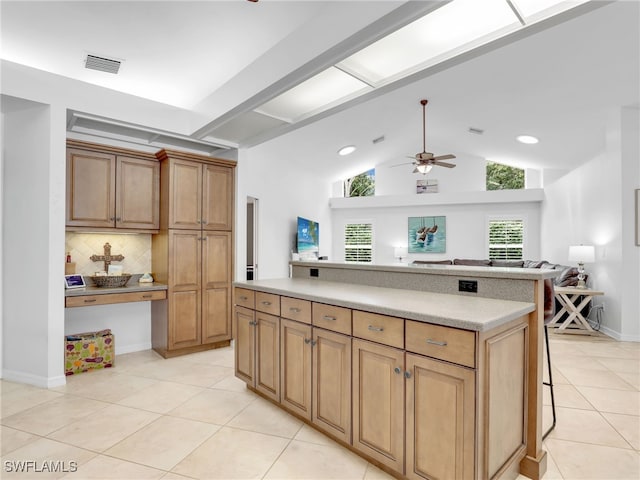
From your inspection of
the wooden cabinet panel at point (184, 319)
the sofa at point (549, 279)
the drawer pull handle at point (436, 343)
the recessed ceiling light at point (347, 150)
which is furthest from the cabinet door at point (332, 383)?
the recessed ceiling light at point (347, 150)

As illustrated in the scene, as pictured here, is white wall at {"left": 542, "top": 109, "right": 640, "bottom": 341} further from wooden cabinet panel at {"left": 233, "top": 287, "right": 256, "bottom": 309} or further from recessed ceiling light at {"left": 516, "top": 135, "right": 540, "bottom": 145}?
wooden cabinet panel at {"left": 233, "top": 287, "right": 256, "bottom": 309}

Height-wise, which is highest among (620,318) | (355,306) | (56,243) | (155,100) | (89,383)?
(155,100)

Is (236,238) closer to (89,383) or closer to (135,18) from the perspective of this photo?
(89,383)

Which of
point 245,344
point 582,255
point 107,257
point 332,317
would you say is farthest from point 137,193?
point 582,255

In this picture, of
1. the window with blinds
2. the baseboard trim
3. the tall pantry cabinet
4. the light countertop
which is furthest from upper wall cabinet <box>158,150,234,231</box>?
the window with blinds

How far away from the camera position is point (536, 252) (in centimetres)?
794

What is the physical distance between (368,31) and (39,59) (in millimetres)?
2902

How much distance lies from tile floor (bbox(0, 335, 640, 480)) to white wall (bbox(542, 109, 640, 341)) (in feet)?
4.67

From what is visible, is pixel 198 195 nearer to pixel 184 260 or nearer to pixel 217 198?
pixel 217 198

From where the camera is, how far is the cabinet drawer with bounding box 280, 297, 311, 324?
2375mm

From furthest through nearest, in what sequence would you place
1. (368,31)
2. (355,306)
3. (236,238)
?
(236,238) < (368,31) < (355,306)

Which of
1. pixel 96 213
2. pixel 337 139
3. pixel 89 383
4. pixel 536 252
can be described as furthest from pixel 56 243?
pixel 536 252

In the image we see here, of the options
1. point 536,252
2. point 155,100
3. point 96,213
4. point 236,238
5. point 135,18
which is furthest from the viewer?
point 536,252

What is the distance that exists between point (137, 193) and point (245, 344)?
7.19 ft
